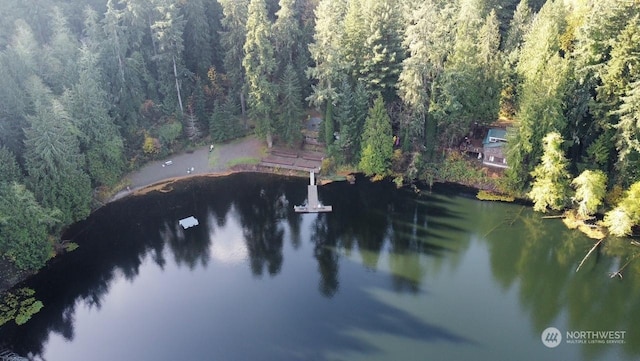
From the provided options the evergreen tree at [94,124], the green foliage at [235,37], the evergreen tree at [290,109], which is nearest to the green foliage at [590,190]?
the evergreen tree at [290,109]

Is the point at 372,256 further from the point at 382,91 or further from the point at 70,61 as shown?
the point at 70,61

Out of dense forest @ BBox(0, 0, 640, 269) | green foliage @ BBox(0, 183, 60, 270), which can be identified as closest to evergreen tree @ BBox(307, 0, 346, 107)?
dense forest @ BBox(0, 0, 640, 269)

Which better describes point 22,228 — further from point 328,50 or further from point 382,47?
point 382,47

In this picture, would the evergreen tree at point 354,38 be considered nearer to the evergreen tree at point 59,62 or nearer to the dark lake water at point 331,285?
the dark lake water at point 331,285

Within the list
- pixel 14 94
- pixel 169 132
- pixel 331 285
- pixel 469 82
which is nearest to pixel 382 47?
pixel 469 82

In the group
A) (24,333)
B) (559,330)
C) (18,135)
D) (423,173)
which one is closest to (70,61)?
(18,135)

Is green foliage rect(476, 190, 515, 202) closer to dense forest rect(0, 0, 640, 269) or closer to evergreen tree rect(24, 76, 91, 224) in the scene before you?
dense forest rect(0, 0, 640, 269)
